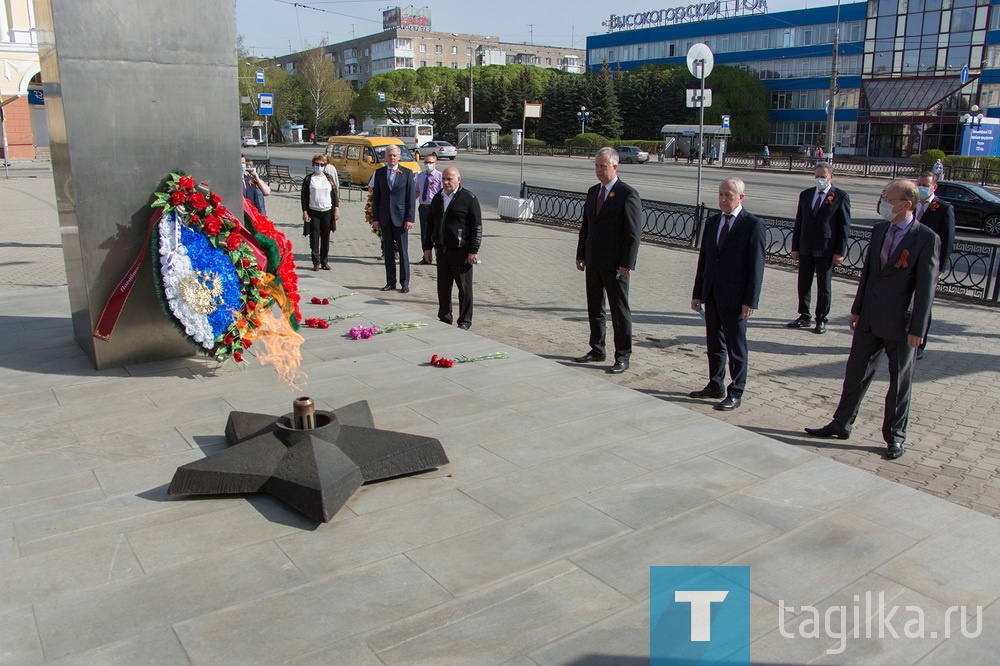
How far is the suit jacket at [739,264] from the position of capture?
645 centimetres

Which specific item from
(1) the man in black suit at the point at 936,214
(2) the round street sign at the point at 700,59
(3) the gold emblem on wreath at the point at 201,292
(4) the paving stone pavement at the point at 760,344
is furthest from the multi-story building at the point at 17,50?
(1) the man in black suit at the point at 936,214

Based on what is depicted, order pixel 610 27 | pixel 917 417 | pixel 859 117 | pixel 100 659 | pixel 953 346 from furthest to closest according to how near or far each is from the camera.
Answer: pixel 610 27 → pixel 859 117 → pixel 953 346 → pixel 917 417 → pixel 100 659

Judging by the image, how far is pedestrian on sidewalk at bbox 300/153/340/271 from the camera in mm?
12461

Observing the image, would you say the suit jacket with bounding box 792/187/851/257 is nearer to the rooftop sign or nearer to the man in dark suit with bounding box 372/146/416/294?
the man in dark suit with bounding box 372/146/416/294

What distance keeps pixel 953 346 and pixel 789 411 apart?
3574 millimetres

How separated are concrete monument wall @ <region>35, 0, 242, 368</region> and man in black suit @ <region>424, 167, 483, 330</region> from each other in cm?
243

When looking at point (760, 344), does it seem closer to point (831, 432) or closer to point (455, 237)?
point (831, 432)

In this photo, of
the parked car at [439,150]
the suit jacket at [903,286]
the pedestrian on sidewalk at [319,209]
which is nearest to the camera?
the suit jacket at [903,286]

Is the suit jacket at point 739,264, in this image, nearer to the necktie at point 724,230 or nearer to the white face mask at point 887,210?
the necktie at point 724,230

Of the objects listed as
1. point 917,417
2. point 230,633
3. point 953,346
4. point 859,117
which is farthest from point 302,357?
point 859,117

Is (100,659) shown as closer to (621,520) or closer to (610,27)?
(621,520)

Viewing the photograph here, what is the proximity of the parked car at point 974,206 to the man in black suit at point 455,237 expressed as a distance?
1603 cm

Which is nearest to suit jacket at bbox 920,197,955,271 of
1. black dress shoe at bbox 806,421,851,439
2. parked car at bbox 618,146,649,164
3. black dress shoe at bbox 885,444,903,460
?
black dress shoe at bbox 806,421,851,439

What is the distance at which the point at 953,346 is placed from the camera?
9.04 m
